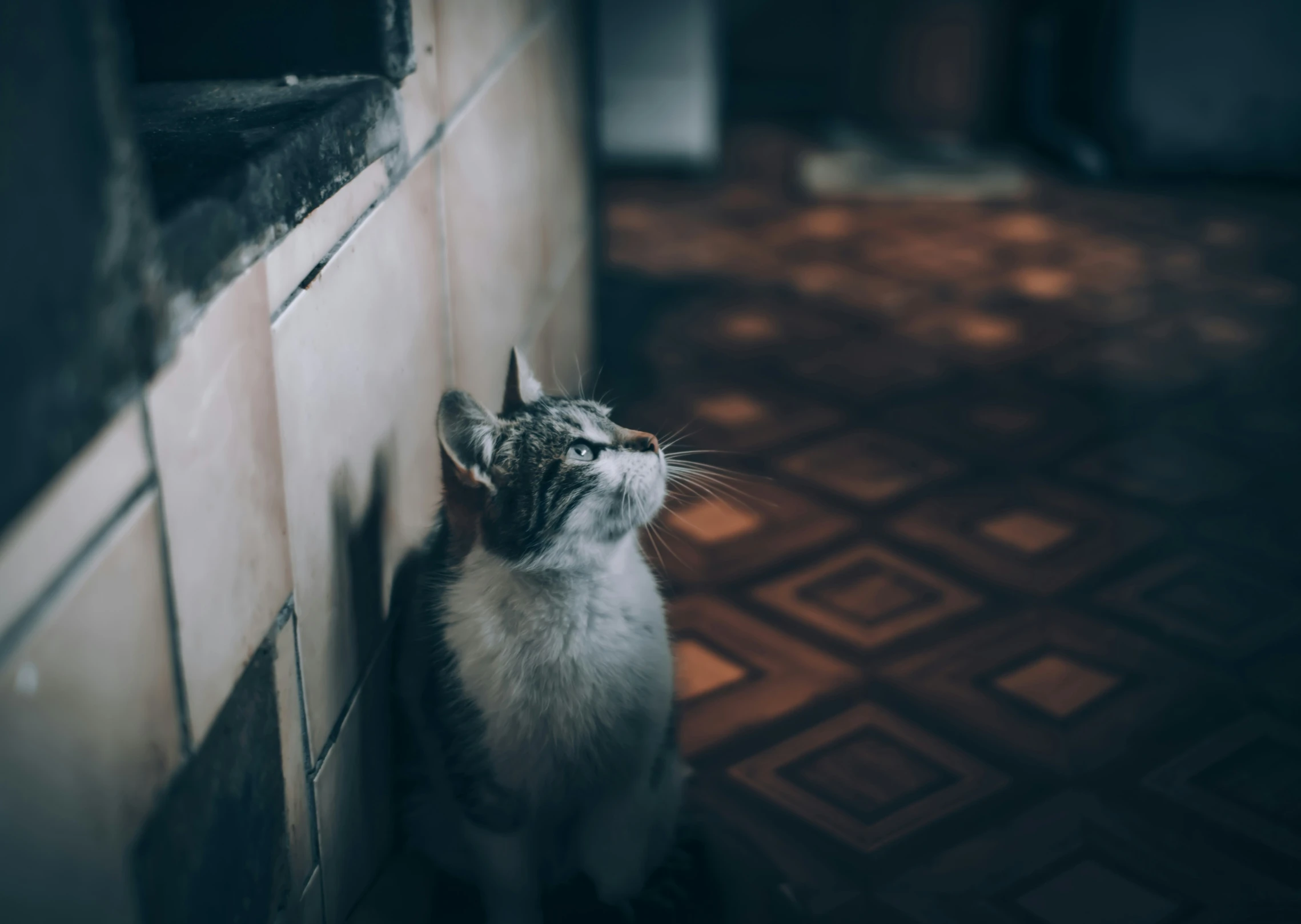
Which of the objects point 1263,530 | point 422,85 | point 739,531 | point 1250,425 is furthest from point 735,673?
point 1250,425

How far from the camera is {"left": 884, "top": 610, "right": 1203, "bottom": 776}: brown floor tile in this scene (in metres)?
1.60

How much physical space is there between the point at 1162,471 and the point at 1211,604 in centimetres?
50

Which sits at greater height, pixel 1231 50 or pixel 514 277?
pixel 1231 50

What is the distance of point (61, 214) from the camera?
0.55 m

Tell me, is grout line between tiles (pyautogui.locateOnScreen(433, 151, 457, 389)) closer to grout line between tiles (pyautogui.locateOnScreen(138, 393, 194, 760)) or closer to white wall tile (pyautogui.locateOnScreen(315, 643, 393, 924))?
white wall tile (pyautogui.locateOnScreen(315, 643, 393, 924))

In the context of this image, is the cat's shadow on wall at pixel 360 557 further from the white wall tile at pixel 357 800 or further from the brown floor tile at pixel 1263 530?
the brown floor tile at pixel 1263 530

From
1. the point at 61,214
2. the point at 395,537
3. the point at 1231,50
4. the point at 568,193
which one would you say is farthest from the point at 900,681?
the point at 1231,50

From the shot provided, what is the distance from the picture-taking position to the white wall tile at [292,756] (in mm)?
980

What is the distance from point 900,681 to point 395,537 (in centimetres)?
80

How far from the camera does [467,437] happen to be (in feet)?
3.57

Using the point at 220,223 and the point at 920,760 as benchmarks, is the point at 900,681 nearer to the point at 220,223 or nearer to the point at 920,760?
the point at 920,760

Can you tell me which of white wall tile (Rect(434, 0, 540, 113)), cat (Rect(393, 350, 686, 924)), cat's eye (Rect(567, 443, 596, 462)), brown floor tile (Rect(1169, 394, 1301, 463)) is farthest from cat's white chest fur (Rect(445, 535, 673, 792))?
brown floor tile (Rect(1169, 394, 1301, 463))

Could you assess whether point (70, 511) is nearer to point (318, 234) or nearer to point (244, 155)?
point (244, 155)

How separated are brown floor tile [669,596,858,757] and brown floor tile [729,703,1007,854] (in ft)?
0.22
